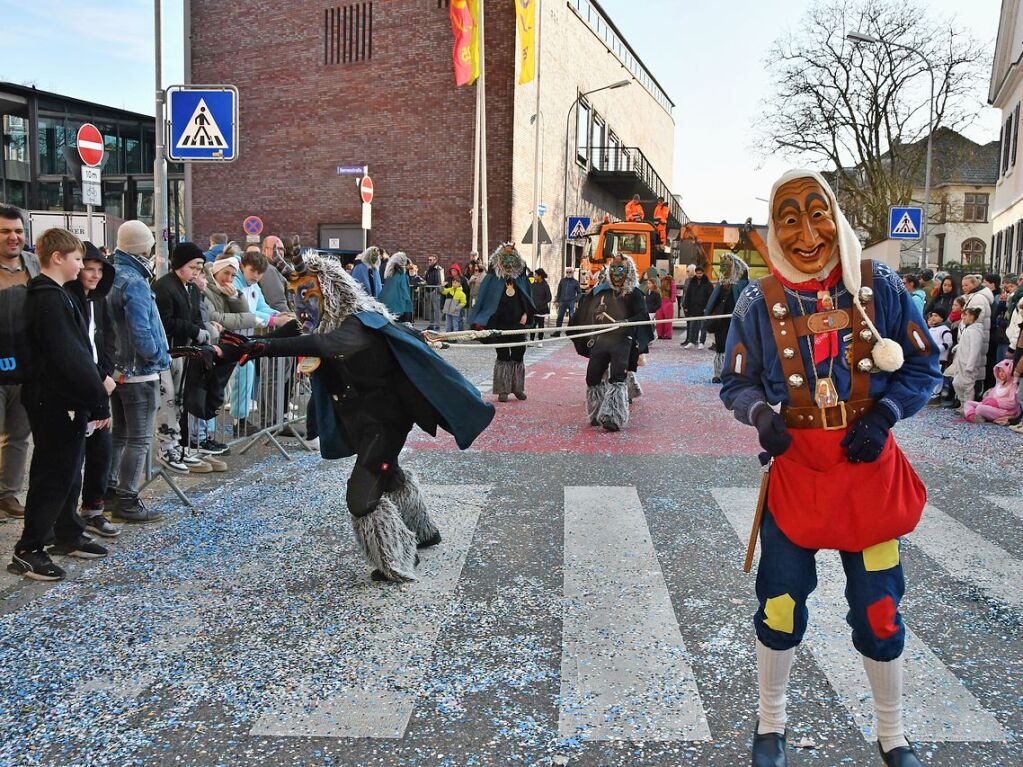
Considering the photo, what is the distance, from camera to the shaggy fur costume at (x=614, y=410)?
32.1 ft

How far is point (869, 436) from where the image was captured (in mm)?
2848

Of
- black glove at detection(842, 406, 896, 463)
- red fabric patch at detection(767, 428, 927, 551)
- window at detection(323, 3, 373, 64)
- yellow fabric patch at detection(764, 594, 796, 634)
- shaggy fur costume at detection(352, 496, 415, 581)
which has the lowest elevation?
shaggy fur costume at detection(352, 496, 415, 581)

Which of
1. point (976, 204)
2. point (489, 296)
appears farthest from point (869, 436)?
point (976, 204)

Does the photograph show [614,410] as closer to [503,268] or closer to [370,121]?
[503,268]

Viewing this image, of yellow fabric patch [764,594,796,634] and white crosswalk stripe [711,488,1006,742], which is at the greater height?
yellow fabric patch [764,594,796,634]

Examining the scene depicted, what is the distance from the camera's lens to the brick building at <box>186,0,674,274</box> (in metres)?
29.9

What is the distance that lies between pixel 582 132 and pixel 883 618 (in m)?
39.4

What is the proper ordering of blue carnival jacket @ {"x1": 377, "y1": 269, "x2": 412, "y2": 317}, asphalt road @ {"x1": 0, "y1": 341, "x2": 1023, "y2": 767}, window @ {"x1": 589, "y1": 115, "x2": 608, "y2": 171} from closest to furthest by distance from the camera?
1. asphalt road @ {"x1": 0, "y1": 341, "x2": 1023, "y2": 767}
2. blue carnival jacket @ {"x1": 377, "y1": 269, "x2": 412, "y2": 317}
3. window @ {"x1": 589, "y1": 115, "x2": 608, "y2": 171}

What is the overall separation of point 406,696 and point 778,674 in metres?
1.47

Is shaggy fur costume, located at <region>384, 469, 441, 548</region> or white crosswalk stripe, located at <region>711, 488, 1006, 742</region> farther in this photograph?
shaggy fur costume, located at <region>384, 469, 441, 548</region>

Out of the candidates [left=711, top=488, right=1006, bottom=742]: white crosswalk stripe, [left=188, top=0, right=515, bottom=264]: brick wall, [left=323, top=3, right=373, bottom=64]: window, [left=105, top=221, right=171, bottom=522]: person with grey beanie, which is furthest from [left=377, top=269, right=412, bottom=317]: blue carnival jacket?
[left=323, top=3, right=373, bottom=64]: window

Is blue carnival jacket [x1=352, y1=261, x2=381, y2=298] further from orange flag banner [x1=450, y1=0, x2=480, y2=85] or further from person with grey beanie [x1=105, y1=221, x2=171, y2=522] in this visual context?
orange flag banner [x1=450, y1=0, x2=480, y2=85]

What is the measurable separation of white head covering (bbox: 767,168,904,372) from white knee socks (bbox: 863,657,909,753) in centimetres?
99

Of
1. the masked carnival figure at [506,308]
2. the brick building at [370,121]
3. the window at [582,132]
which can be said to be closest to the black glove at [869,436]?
the masked carnival figure at [506,308]
